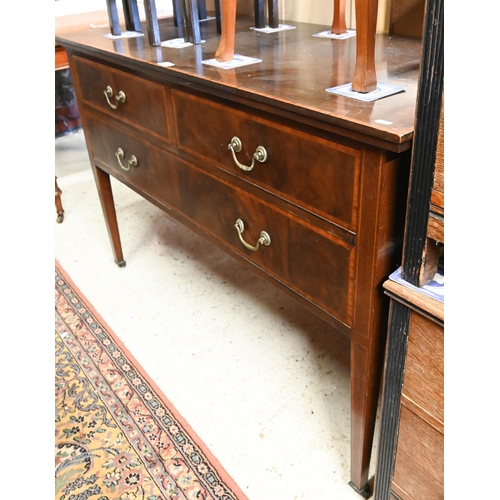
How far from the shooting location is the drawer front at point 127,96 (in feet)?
3.86

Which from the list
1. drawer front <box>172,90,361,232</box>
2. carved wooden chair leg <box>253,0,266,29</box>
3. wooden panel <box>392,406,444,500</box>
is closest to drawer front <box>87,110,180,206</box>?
drawer front <box>172,90,361,232</box>

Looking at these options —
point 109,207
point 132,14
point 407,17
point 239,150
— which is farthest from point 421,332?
point 109,207

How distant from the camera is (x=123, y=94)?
1.30 m

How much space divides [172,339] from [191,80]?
82cm

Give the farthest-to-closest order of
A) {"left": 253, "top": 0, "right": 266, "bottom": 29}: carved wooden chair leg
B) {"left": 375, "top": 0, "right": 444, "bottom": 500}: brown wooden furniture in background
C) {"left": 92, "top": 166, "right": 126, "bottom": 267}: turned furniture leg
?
{"left": 92, "top": 166, "right": 126, "bottom": 267}: turned furniture leg
{"left": 253, "top": 0, "right": 266, "bottom": 29}: carved wooden chair leg
{"left": 375, "top": 0, "right": 444, "bottom": 500}: brown wooden furniture in background

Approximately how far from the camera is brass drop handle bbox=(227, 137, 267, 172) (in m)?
0.91

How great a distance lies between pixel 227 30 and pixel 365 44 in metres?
0.37

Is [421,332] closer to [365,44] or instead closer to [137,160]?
[365,44]

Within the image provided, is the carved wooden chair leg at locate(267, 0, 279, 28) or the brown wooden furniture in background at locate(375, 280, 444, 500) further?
the carved wooden chair leg at locate(267, 0, 279, 28)

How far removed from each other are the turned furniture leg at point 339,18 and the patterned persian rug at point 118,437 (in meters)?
1.03

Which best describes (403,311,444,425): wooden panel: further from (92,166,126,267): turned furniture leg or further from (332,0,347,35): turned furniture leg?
(92,166,126,267): turned furniture leg
